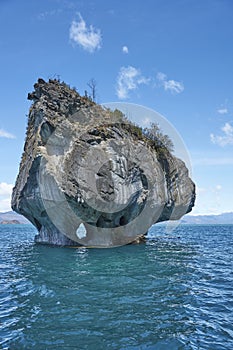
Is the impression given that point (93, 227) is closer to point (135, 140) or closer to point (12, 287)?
point (135, 140)

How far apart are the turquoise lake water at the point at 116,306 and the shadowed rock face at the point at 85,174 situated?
7.61 m

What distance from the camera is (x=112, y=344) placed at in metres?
8.09

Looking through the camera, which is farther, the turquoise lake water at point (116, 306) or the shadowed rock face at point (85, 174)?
the shadowed rock face at point (85, 174)

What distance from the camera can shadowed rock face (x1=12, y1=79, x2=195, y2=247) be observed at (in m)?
26.0

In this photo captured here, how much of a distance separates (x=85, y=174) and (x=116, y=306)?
16068 mm

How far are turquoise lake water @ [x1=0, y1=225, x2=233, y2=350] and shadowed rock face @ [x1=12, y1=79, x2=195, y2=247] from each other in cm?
761

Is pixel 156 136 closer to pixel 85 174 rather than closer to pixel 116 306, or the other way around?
pixel 85 174

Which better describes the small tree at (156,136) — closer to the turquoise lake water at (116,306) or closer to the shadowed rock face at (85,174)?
the shadowed rock face at (85,174)

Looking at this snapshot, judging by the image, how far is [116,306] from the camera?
11156mm

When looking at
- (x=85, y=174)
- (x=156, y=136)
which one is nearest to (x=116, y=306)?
(x=85, y=174)

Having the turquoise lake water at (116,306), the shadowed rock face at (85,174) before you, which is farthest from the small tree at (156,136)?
the turquoise lake water at (116,306)

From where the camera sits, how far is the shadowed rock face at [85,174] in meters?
26.0

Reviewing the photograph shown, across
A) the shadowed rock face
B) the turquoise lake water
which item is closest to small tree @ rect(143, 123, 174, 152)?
the shadowed rock face

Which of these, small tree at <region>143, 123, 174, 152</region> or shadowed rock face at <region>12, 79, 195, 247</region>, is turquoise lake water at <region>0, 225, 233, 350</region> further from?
small tree at <region>143, 123, 174, 152</region>
